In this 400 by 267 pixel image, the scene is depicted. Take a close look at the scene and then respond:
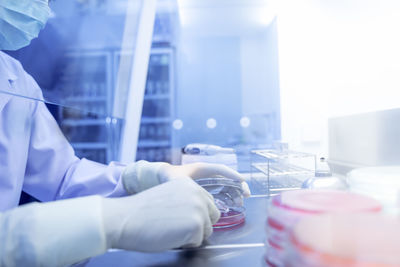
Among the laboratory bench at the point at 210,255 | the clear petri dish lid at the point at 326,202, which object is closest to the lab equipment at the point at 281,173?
the laboratory bench at the point at 210,255

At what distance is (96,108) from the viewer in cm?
206

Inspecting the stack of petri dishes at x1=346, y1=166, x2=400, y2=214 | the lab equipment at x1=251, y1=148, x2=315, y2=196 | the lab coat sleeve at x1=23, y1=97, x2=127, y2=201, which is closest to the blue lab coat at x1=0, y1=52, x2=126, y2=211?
the lab coat sleeve at x1=23, y1=97, x2=127, y2=201

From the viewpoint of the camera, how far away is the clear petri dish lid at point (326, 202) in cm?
32

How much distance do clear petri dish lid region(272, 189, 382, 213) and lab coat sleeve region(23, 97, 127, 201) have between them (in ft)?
2.34

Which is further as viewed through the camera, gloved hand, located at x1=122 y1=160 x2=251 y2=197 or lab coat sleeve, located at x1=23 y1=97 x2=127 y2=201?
lab coat sleeve, located at x1=23 y1=97 x2=127 y2=201

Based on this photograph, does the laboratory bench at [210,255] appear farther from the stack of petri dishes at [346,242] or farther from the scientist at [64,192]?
the stack of petri dishes at [346,242]

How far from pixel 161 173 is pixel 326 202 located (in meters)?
0.54

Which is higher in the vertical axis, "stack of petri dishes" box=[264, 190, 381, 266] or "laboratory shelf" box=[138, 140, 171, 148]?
"laboratory shelf" box=[138, 140, 171, 148]

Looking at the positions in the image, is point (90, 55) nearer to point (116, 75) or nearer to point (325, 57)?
point (116, 75)

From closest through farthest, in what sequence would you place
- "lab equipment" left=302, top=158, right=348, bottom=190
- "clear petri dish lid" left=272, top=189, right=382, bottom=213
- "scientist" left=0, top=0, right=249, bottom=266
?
"clear petri dish lid" left=272, top=189, right=382, bottom=213, "scientist" left=0, top=0, right=249, bottom=266, "lab equipment" left=302, top=158, right=348, bottom=190

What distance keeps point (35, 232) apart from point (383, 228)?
19.6 inches

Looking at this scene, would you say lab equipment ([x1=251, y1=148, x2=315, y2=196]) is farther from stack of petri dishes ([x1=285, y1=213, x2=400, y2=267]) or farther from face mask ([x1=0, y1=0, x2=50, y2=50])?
face mask ([x1=0, y1=0, x2=50, y2=50])

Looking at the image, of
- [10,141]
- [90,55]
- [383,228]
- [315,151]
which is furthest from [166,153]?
[383,228]

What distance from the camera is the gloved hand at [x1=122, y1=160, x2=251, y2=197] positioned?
81 cm
